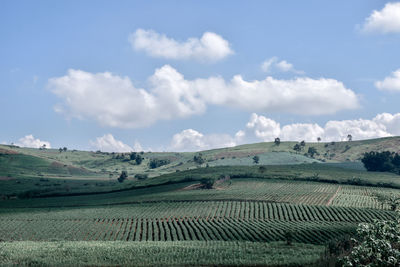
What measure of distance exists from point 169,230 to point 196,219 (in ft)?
44.7

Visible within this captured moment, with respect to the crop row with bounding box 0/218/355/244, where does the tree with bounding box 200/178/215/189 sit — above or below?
above

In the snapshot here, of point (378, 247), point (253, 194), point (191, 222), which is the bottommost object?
point (191, 222)

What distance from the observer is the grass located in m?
46.8

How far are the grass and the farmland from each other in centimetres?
13

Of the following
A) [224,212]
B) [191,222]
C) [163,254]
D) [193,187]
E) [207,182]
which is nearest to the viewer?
[163,254]

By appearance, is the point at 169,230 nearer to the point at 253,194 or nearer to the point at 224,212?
the point at 224,212

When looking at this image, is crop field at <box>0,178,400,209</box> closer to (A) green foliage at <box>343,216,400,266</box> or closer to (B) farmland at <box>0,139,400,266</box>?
(B) farmland at <box>0,139,400,266</box>

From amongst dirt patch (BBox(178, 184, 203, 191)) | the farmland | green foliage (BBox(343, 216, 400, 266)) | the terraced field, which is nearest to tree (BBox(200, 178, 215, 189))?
dirt patch (BBox(178, 184, 203, 191))

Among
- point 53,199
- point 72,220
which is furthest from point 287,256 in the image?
point 53,199

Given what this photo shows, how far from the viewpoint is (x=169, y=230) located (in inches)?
2965

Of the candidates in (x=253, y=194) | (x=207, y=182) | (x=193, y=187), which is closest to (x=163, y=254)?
(x=253, y=194)

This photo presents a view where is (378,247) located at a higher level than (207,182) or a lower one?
lower

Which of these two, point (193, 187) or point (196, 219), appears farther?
point (193, 187)

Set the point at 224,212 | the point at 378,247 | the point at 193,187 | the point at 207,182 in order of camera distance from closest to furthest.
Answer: the point at 378,247 → the point at 224,212 → the point at 207,182 → the point at 193,187
